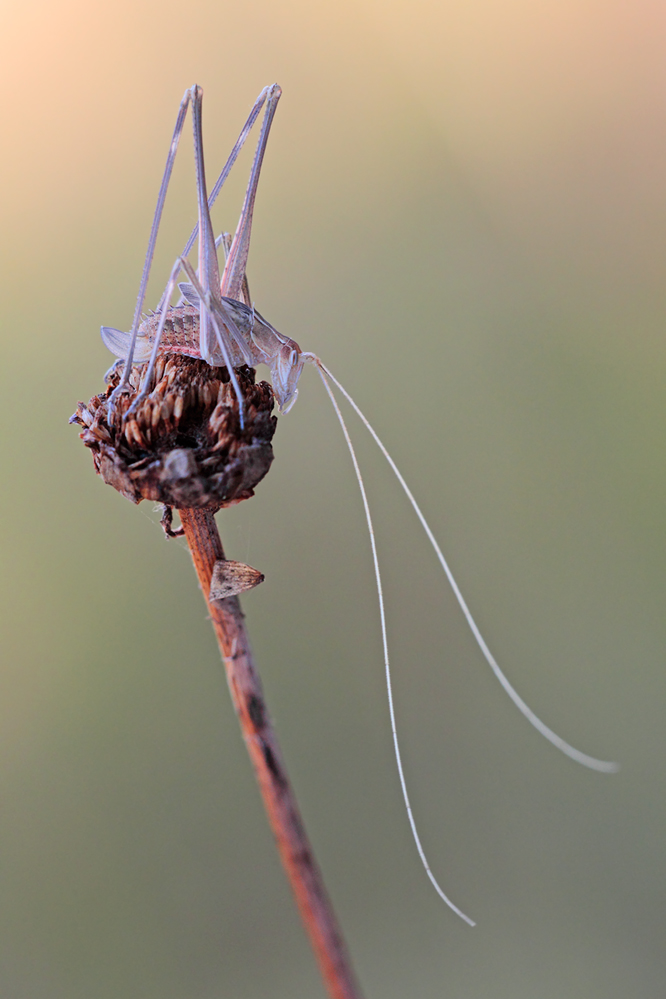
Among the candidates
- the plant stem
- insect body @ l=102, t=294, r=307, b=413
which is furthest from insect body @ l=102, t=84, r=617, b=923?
the plant stem

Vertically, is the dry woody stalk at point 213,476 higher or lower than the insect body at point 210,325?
lower

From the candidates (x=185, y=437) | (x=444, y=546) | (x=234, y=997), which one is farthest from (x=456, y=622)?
(x=185, y=437)

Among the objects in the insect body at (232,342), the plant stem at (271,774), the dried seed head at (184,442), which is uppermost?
the insect body at (232,342)

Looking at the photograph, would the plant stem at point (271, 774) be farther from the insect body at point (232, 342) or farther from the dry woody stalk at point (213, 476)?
the insect body at point (232, 342)

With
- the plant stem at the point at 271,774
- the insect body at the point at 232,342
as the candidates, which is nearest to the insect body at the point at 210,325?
the insect body at the point at 232,342

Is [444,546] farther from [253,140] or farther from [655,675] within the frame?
[253,140]

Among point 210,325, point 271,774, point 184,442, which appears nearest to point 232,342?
point 210,325

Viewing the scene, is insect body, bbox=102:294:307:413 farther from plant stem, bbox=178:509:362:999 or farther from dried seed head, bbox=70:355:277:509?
plant stem, bbox=178:509:362:999
